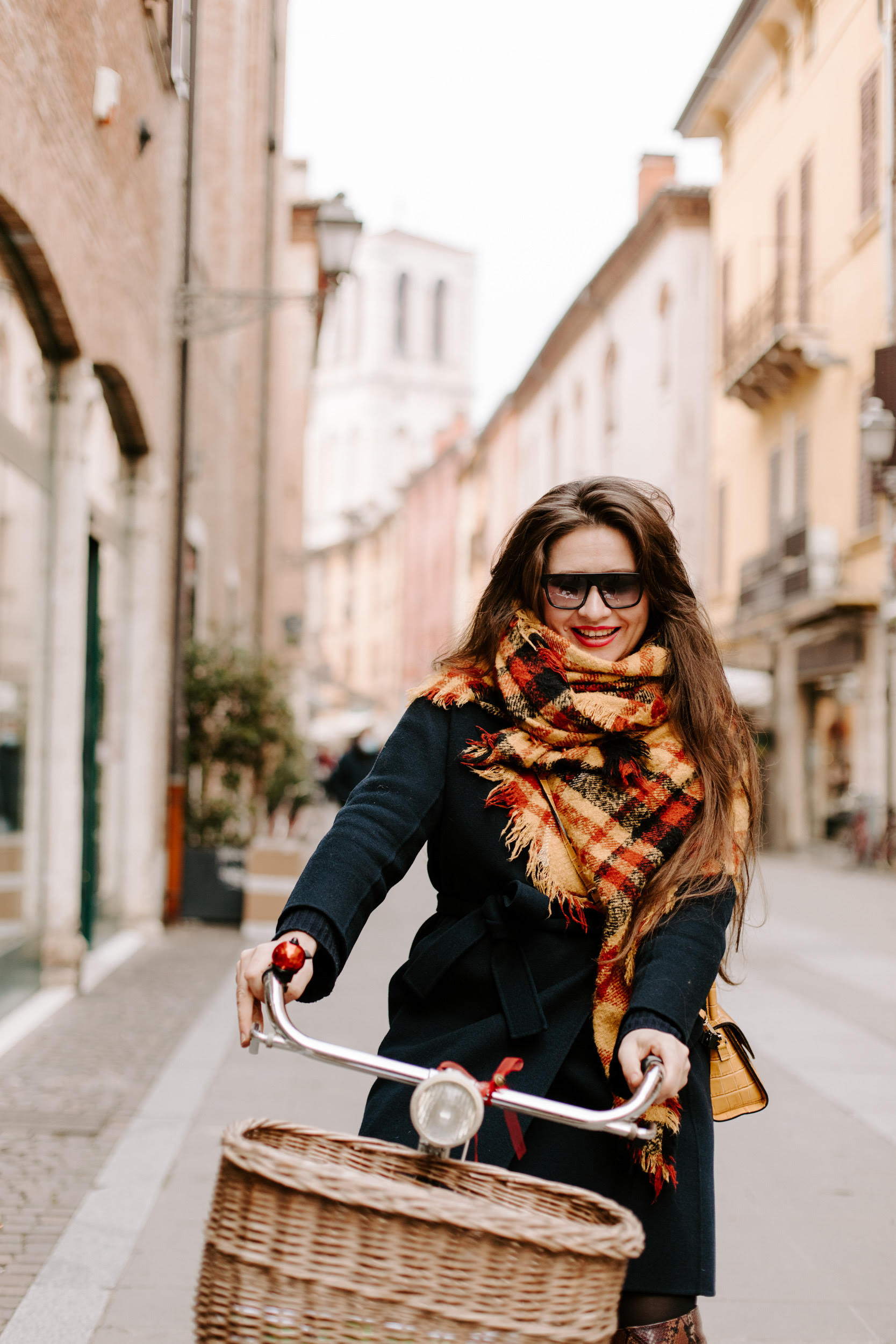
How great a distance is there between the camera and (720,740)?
7.52 feet

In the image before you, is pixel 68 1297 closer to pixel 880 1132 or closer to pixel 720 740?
pixel 720 740

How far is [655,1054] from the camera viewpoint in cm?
192

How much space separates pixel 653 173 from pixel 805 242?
11580 mm

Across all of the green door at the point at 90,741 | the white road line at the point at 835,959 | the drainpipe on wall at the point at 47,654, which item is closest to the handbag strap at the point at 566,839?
the drainpipe on wall at the point at 47,654

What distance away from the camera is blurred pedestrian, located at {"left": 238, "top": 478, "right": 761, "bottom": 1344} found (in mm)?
2121

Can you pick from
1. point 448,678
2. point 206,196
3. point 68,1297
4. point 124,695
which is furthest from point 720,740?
point 206,196

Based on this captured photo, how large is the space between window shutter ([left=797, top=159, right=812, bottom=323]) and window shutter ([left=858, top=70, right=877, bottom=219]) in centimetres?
243

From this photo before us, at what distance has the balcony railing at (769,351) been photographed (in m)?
22.5

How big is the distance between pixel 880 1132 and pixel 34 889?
Answer: 167 inches

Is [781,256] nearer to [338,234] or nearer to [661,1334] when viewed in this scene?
[338,234]

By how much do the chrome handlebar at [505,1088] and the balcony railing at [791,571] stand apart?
2054 centimetres

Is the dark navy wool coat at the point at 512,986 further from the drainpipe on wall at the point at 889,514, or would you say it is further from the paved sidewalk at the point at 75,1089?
the drainpipe on wall at the point at 889,514

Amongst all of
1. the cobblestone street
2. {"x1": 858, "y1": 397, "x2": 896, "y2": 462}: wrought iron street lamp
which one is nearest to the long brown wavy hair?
the cobblestone street

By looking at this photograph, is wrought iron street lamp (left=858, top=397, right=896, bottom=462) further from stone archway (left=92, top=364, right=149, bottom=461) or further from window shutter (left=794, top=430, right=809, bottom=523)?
window shutter (left=794, top=430, right=809, bottom=523)
